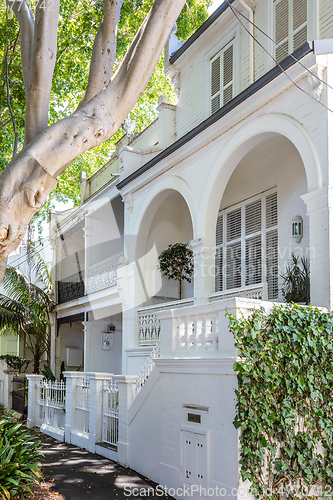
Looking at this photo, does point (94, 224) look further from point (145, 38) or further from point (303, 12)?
point (145, 38)

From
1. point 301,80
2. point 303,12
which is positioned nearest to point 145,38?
point 301,80

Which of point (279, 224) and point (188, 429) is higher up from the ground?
point (279, 224)

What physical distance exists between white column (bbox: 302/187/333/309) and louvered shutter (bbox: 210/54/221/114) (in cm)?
524

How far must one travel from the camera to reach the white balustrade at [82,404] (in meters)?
11.7

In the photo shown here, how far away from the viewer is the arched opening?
36.3 ft

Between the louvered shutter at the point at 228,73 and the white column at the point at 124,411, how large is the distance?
668 centimetres

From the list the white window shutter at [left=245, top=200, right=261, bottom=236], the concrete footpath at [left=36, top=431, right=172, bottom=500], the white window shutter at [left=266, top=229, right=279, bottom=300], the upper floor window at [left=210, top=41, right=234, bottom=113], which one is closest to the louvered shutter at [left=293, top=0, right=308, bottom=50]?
the upper floor window at [left=210, top=41, right=234, bottom=113]

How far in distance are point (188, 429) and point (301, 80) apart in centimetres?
581

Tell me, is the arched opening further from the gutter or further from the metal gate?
the metal gate

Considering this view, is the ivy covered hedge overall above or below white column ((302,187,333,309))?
below

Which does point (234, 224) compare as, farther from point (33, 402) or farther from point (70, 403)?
point (33, 402)

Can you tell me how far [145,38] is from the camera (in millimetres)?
6562

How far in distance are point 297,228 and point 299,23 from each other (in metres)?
3.93

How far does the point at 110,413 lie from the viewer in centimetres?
1059
